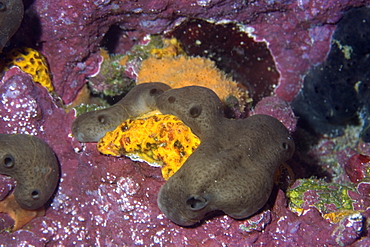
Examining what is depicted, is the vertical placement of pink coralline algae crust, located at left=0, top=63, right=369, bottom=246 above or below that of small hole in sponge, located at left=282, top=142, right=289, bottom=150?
below

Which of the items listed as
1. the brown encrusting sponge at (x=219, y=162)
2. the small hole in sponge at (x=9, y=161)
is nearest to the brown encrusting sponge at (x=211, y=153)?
the brown encrusting sponge at (x=219, y=162)

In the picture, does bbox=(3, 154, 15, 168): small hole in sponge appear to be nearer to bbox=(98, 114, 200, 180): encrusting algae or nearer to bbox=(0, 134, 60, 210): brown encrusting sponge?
bbox=(0, 134, 60, 210): brown encrusting sponge

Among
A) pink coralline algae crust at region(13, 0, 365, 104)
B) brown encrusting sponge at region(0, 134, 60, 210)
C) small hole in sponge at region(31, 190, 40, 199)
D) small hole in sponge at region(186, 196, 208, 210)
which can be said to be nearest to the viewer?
small hole in sponge at region(186, 196, 208, 210)

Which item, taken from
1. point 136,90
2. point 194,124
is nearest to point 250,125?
point 194,124

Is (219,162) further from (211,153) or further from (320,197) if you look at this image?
(320,197)

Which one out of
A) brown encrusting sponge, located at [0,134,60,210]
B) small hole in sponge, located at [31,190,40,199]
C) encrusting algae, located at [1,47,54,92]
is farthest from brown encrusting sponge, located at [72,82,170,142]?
encrusting algae, located at [1,47,54,92]

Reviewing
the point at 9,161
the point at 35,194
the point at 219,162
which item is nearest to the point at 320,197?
the point at 219,162

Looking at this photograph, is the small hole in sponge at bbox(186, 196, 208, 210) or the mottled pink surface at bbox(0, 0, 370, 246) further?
the mottled pink surface at bbox(0, 0, 370, 246)
